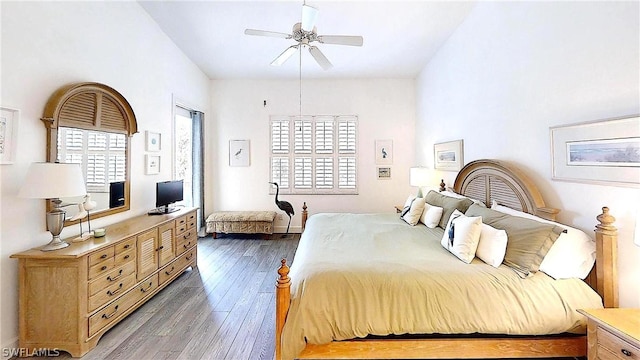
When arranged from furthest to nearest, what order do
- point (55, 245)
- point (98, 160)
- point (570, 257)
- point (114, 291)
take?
point (98, 160) → point (114, 291) → point (55, 245) → point (570, 257)

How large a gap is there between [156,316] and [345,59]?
14.2ft

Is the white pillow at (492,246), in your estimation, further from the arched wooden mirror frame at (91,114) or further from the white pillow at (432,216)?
the arched wooden mirror frame at (91,114)

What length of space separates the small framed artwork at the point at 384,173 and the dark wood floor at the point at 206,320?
287 cm

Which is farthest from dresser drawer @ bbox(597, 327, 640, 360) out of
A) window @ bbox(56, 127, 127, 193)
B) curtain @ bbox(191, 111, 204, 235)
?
curtain @ bbox(191, 111, 204, 235)

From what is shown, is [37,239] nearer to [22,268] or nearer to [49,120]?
[22,268]

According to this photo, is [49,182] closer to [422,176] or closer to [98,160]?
[98,160]

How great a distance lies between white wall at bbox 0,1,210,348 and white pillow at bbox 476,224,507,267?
3433 mm

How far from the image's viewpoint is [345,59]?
465 cm

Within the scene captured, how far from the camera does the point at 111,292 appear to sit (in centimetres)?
229

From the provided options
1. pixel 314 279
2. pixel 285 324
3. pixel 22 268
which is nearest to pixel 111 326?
pixel 22 268

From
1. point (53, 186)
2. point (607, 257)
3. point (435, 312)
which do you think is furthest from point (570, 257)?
point (53, 186)

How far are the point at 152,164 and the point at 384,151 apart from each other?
4.05 metres

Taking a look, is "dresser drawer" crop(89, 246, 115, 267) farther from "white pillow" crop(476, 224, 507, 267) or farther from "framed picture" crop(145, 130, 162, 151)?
"white pillow" crop(476, 224, 507, 267)

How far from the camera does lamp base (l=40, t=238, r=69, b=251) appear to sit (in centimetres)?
205
